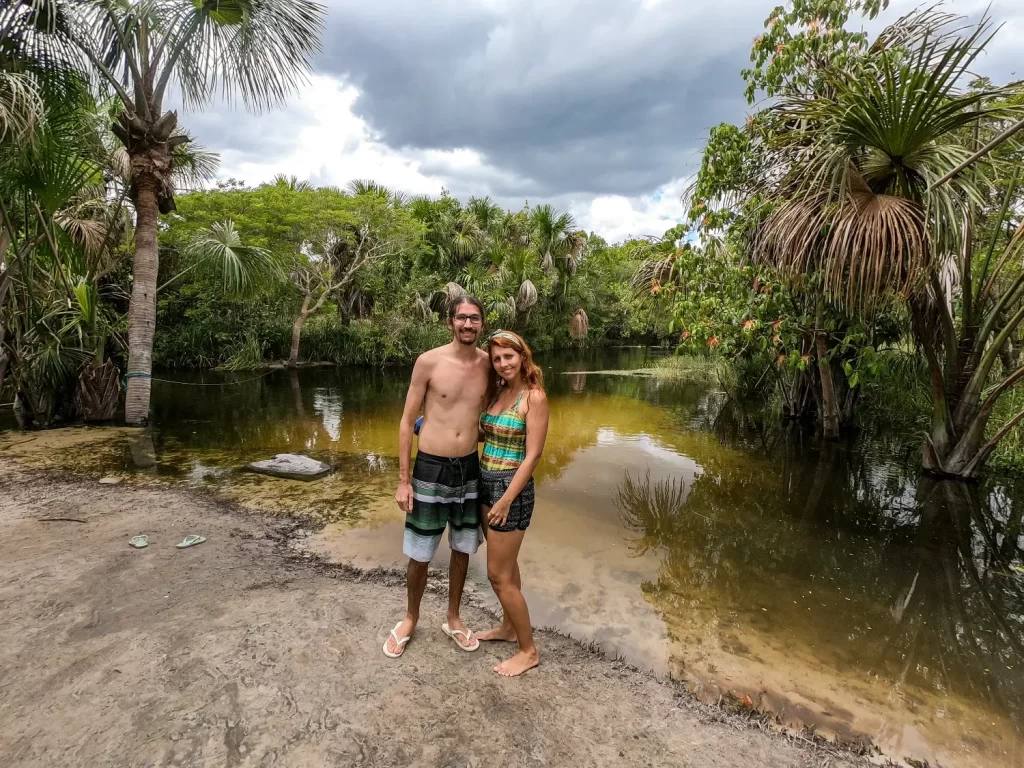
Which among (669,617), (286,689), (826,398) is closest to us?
(286,689)

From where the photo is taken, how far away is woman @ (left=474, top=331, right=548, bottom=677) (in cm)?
240

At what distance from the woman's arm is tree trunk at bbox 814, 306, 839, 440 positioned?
5.79m

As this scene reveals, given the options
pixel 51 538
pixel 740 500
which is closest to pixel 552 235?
pixel 740 500

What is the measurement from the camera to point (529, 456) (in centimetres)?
237

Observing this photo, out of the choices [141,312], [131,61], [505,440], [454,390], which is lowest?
[505,440]

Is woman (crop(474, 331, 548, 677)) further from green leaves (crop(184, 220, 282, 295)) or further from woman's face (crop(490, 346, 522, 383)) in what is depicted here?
green leaves (crop(184, 220, 282, 295))

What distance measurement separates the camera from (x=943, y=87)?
413 centimetres

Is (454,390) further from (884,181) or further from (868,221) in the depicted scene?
(884,181)

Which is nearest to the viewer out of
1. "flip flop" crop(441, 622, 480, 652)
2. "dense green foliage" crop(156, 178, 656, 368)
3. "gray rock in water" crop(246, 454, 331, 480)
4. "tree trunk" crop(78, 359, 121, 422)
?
"flip flop" crop(441, 622, 480, 652)

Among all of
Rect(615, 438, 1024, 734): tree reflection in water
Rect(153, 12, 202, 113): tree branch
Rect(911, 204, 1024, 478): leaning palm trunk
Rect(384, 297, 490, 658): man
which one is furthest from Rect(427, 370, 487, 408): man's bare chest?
Rect(153, 12, 202, 113): tree branch

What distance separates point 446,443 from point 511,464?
339mm

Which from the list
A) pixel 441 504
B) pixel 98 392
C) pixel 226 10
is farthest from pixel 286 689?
pixel 226 10

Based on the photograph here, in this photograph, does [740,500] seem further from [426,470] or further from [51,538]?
[51,538]

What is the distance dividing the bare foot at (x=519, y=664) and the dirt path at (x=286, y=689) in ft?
0.15
